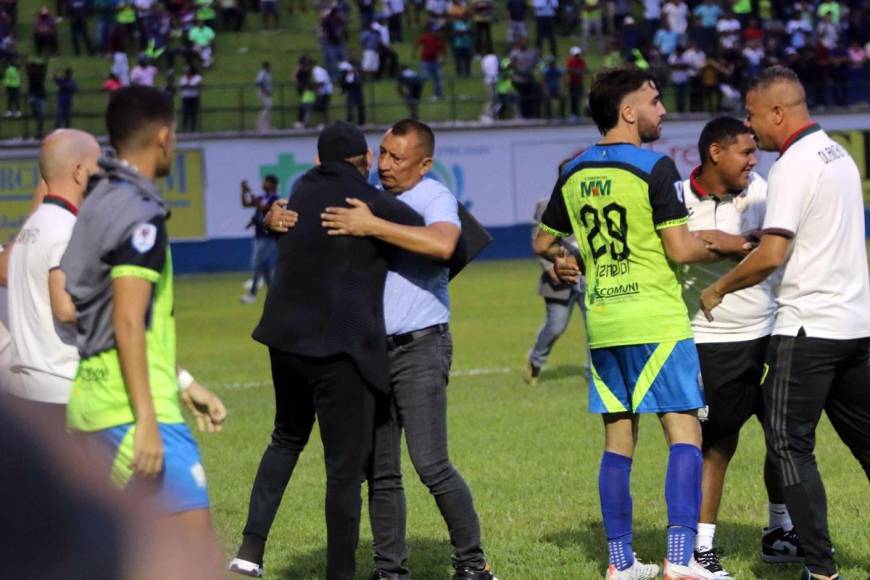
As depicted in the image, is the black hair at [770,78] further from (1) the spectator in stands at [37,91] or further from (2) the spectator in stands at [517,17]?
(2) the spectator in stands at [517,17]

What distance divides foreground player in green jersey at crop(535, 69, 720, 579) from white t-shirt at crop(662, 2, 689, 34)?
1442 inches

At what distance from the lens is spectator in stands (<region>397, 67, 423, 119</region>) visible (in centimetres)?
3938

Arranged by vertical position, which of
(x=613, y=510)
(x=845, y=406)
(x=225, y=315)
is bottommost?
(x=225, y=315)

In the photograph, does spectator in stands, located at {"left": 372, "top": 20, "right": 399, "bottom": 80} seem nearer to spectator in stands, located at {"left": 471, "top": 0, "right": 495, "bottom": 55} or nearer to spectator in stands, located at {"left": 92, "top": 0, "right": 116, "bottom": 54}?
spectator in stands, located at {"left": 471, "top": 0, "right": 495, "bottom": 55}

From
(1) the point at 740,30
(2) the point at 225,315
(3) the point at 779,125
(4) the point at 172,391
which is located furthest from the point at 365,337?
(1) the point at 740,30

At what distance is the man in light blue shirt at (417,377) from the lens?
652 centimetres

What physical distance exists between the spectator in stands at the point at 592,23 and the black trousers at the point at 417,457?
37784mm

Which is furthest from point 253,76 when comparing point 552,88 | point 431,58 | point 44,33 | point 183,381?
point 183,381

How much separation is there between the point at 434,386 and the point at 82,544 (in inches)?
165

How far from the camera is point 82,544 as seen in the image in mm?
2408

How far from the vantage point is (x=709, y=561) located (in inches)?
272

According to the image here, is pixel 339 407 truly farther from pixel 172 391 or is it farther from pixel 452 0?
pixel 452 0

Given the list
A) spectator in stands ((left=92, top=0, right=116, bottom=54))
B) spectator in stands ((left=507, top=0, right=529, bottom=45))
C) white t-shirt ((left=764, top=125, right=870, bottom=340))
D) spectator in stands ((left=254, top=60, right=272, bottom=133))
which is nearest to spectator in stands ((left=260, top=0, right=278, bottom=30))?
spectator in stands ((left=92, top=0, right=116, bottom=54))

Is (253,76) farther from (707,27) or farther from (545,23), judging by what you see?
(707,27)
